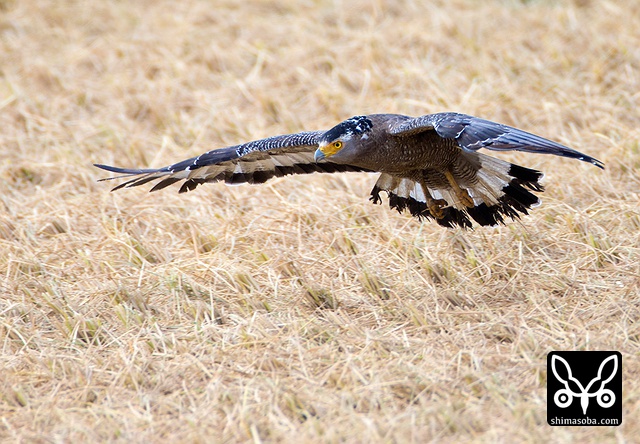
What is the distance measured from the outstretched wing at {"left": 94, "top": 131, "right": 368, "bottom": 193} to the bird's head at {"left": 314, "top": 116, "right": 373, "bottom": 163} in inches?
15.7

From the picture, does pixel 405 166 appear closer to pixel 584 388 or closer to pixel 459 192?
pixel 459 192

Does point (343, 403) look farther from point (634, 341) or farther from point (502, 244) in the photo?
point (502, 244)

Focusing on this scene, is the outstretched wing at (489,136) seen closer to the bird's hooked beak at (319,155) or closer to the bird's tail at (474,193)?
the bird's hooked beak at (319,155)

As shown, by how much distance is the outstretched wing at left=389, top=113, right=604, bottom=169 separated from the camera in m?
4.31

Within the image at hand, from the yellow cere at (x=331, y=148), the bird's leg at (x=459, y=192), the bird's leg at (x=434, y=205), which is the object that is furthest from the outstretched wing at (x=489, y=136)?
the bird's leg at (x=434, y=205)

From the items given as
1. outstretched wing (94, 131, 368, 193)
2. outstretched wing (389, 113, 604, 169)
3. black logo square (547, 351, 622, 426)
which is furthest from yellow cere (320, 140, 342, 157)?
black logo square (547, 351, 622, 426)

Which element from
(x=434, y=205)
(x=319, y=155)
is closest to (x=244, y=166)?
(x=319, y=155)

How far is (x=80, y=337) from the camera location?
511cm

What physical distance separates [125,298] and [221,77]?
4657mm

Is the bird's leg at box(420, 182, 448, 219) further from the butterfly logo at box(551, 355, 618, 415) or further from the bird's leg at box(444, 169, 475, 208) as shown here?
the butterfly logo at box(551, 355, 618, 415)

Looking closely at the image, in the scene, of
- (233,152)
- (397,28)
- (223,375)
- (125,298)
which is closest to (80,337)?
(125,298)

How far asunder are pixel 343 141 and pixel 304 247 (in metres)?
1.14

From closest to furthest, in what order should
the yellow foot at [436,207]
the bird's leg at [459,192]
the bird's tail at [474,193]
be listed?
the bird's tail at [474,193] < the bird's leg at [459,192] < the yellow foot at [436,207]

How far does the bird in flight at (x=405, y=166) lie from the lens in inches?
208
